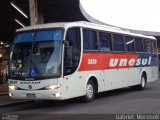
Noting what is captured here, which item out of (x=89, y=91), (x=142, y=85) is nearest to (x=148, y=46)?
(x=142, y=85)

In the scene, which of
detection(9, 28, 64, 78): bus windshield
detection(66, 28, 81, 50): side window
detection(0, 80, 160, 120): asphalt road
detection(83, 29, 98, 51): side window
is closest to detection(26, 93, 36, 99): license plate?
detection(0, 80, 160, 120): asphalt road

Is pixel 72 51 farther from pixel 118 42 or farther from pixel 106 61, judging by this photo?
pixel 118 42

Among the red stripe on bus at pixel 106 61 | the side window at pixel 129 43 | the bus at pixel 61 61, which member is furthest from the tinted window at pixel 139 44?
the bus at pixel 61 61

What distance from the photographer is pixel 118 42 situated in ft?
70.1

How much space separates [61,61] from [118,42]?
19.5 feet

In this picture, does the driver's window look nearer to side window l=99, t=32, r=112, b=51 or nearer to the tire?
side window l=99, t=32, r=112, b=51

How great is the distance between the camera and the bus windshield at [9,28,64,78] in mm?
16000

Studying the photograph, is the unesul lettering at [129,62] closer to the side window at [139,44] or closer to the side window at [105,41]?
the side window at [139,44]

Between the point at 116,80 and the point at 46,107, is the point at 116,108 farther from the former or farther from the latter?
the point at 116,80

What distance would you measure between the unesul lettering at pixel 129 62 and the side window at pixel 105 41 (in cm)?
74

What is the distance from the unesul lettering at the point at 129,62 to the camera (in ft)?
68.2

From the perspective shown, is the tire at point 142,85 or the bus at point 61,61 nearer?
the bus at point 61,61

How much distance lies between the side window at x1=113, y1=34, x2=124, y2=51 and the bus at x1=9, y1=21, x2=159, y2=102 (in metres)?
0.58

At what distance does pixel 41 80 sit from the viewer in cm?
1595
